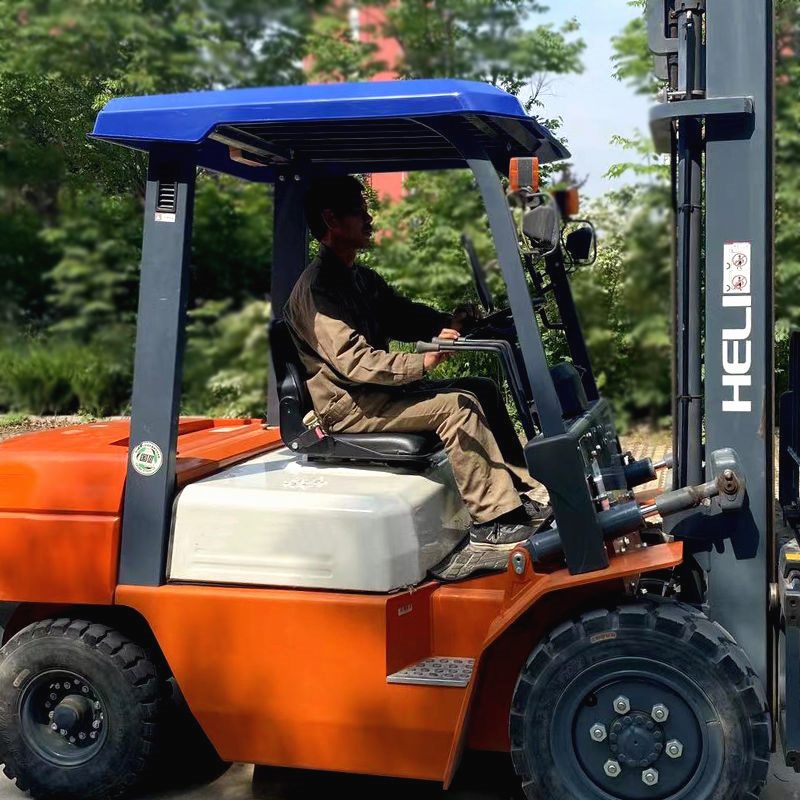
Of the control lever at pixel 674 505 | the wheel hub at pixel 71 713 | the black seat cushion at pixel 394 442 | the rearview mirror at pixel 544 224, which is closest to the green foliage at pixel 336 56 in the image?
the black seat cushion at pixel 394 442

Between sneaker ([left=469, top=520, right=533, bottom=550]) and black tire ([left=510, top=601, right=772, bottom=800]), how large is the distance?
518 millimetres

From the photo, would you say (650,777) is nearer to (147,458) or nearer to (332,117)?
(147,458)

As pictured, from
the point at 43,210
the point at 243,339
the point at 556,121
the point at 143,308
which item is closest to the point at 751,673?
the point at 143,308

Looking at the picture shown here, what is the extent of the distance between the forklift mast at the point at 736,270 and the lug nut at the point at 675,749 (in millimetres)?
402

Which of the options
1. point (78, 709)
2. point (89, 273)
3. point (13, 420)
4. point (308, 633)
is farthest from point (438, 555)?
point (89, 273)

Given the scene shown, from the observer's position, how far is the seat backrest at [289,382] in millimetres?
4059

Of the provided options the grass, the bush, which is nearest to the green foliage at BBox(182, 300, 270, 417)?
the bush

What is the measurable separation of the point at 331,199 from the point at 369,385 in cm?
78

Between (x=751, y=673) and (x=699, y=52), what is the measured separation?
79.1 inches

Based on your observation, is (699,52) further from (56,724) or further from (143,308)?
(56,724)

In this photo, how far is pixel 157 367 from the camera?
3717mm

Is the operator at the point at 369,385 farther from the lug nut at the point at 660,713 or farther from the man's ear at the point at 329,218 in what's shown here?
the lug nut at the point at 660,713

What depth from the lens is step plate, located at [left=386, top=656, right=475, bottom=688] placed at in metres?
3.49

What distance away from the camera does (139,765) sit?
3830mm
